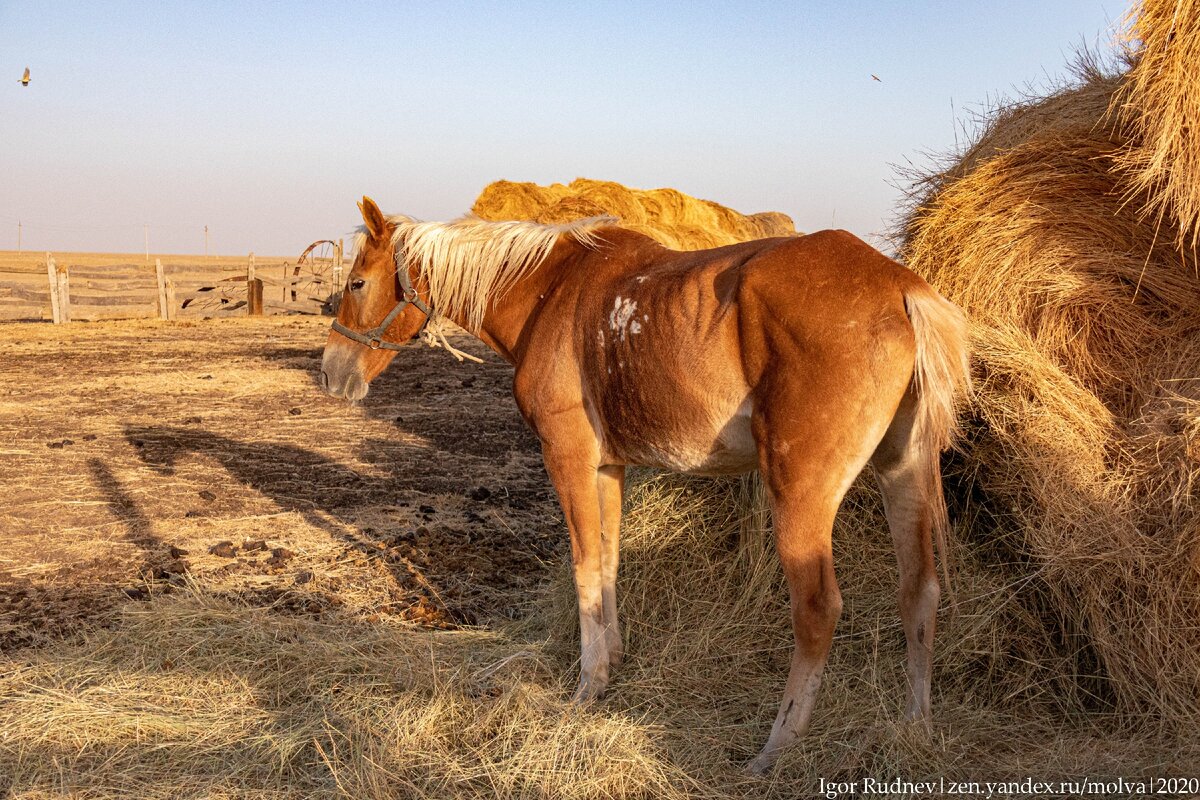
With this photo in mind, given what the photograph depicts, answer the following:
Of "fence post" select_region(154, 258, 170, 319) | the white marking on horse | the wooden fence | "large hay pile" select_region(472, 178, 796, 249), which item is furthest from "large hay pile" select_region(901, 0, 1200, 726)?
"fence post" select_region(154, 258, 170, 319)

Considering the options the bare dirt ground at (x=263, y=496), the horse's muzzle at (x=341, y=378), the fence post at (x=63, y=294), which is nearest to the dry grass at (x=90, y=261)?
the fence post at (x=63, y=294)

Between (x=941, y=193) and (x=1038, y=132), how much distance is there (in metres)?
0.50

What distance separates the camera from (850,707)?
3684 millimetres

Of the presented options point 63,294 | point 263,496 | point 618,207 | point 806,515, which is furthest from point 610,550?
point 63,294

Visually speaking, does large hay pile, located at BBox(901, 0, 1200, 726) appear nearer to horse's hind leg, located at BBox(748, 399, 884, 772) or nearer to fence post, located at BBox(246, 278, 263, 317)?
horse's hind leg, located at BBox(748, 399, 884, 772)

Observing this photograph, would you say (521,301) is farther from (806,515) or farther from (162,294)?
(162,294)

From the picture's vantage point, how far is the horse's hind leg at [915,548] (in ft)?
11.7

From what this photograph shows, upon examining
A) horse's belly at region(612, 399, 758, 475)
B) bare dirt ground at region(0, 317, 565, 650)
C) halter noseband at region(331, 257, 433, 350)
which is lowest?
bare dirt ground at region(0, 317, 565, 650)

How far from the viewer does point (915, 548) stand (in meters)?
3.62

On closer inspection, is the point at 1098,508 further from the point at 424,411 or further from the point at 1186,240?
the point at 424,411

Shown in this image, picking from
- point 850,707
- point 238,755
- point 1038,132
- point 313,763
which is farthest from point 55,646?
point 1038,132

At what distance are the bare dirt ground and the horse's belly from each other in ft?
5.20

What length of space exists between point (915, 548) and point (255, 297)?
23289 millimetres

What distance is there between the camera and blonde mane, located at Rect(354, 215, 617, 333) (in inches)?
178
